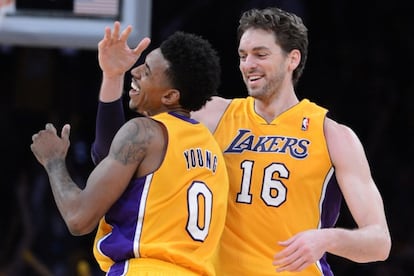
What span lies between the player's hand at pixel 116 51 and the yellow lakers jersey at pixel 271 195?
0.63 m

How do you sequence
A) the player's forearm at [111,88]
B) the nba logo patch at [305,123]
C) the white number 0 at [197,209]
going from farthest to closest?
the nba logo patch at [305,123] → the player's forearm at [111,88] → the white number 0 at [197,209]

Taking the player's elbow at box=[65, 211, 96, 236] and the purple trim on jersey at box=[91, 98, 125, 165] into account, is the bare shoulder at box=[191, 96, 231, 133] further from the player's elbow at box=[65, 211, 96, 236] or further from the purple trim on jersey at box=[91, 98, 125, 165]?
the player's elbow at box=[65, 211, 96, 236]

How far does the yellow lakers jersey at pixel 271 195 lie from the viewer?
389 cm

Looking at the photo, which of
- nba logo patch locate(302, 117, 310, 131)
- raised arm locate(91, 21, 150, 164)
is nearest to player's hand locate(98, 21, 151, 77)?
raised arm locate(91, 21, 150, 164)

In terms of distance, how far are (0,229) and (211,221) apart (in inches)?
243

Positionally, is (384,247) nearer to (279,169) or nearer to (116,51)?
(279,169)

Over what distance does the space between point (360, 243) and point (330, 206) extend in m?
0.41

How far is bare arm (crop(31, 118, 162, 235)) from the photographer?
3.30 metres

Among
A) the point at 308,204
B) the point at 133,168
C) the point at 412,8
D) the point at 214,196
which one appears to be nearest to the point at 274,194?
the point at 308,204

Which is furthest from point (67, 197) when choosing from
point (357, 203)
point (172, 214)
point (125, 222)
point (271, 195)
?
point (357, 203)

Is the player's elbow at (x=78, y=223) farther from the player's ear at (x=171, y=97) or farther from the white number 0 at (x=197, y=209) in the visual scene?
the player's ear at (x=171, y=97)

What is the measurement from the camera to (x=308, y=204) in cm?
391

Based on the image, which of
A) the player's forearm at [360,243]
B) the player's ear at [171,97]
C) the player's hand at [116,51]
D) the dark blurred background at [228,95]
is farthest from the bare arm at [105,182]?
the dark blurred background at [228,95]

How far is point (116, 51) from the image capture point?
3.56 m
